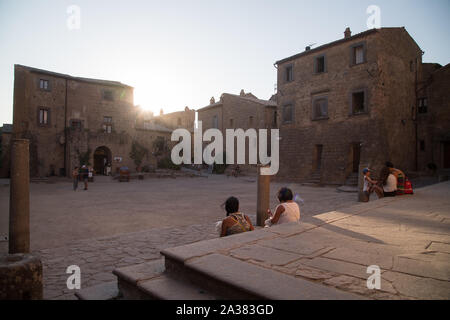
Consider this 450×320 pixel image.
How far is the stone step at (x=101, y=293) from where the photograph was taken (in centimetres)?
277

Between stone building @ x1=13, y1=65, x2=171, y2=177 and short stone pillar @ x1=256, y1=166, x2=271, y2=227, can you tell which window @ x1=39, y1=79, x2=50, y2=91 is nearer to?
stone building @ x1=13, y1=65, x2=171, y2=177

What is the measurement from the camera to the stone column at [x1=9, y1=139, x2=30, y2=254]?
378 cm

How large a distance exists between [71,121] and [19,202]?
26629 mm

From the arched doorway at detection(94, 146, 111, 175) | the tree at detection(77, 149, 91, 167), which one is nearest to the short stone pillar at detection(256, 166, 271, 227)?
the tree at detection(77, 149, 91, 167)

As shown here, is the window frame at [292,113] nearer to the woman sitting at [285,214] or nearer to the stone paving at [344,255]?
the stone paving at [344,255]

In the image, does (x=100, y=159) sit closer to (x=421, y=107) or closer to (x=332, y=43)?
(x=332, y=43)

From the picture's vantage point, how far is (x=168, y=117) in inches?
1967

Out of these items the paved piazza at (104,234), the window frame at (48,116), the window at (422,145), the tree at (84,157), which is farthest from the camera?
the tree at (84,157)

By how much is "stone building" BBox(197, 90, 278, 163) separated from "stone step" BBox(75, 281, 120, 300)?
2703 centimetres

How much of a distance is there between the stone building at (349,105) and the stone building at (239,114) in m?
5.87

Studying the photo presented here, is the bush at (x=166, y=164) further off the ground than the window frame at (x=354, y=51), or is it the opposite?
the window frame at (x=354, y=51)

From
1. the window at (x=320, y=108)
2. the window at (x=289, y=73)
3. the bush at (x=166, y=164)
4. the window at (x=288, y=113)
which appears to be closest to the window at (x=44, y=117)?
the bush at (x=166, y=164)

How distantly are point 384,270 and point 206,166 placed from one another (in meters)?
36.1
